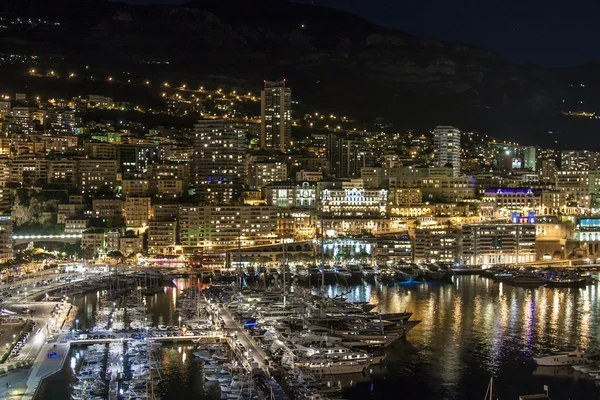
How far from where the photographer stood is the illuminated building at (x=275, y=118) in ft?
229

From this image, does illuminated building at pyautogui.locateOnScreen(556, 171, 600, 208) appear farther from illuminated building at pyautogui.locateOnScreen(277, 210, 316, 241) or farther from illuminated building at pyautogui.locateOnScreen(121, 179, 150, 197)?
illuminated building at pyautogui.locateOnScreen(121, 179, 150, 197)

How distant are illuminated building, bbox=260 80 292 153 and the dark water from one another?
107ft

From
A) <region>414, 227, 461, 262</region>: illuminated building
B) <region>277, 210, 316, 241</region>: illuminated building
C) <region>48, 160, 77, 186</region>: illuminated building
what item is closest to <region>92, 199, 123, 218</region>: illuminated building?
<region>48, 160, 77, 186</region>: illuminated building

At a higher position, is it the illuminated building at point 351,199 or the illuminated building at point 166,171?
the illuminated building at point 166,171

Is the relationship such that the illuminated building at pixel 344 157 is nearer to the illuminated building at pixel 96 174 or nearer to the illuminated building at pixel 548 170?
the illuminated building at pixel 548 170

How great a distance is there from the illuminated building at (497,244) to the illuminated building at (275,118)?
27.0 m

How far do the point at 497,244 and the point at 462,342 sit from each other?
21166mm

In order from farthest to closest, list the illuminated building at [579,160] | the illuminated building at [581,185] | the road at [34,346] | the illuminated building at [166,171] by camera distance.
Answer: the illuminated building at [579,160] < the illuminated building at [581,185] < the illuminated building at [166,171] < the road at [34,346]

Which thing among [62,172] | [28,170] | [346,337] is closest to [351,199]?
[62,172]

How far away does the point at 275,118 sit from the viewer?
232 ft

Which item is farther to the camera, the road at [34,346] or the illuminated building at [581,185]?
the illuminated building at [581,185]

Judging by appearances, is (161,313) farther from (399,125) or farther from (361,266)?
(399,125)

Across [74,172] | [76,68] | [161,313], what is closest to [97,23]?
[76,68]

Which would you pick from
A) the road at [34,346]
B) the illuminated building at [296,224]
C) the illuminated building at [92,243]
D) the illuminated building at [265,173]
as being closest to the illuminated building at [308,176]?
the illuminated building at [265,173]
